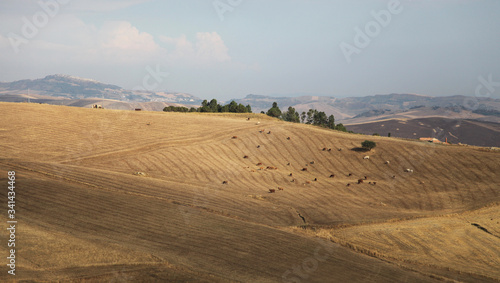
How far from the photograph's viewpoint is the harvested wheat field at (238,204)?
2439cm

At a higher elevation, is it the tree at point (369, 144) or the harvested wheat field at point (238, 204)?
the tree at point (369, 144)

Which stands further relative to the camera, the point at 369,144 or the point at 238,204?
the point at 369,144

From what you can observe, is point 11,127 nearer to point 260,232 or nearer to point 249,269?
point 260,232

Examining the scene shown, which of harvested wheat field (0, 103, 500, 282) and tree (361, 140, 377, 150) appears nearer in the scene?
harvested wheat field (0, 103, 500, 282)

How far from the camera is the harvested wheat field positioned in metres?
24.4

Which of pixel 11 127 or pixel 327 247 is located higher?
pixel 11 127

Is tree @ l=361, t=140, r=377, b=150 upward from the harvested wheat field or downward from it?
upward

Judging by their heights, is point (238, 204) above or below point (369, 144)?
below

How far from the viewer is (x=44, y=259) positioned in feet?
75.3

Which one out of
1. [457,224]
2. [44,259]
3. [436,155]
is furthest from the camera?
[436,155]

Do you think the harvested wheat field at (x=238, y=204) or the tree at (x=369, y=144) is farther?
the tree at (x=369, y=144)

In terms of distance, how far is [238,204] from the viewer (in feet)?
127

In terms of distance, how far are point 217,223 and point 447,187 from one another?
1405 inches

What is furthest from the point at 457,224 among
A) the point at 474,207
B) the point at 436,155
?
the point at 436,155
